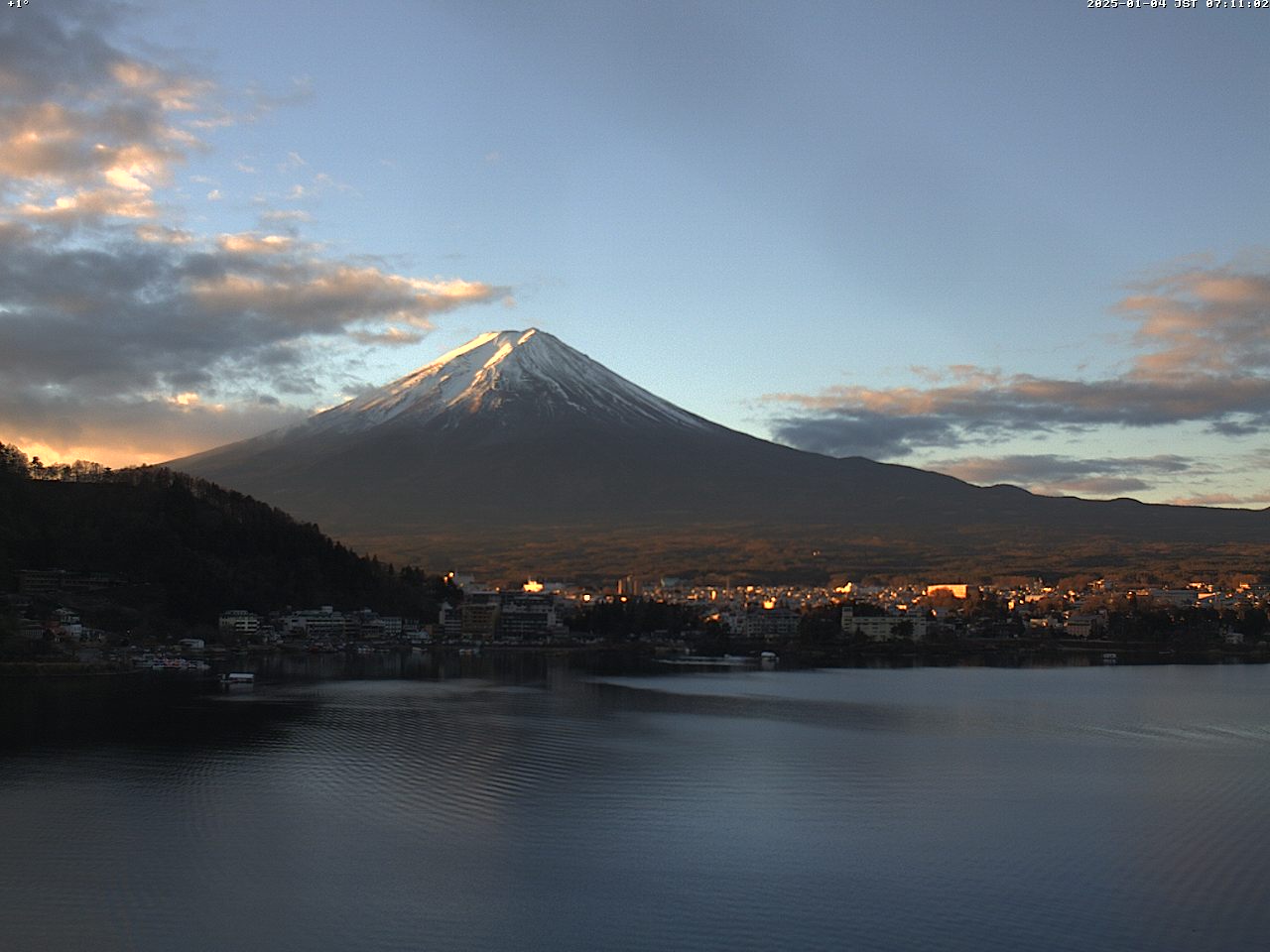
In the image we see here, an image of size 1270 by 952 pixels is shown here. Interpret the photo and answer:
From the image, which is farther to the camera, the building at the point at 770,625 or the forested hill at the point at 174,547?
the building at the point at 770,625

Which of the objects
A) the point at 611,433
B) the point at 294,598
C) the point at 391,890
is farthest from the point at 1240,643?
the point at 611,433

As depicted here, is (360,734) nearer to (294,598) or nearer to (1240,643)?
(294,598)

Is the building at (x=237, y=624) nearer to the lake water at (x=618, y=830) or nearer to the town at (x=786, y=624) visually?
the town at (x=786, y=624)

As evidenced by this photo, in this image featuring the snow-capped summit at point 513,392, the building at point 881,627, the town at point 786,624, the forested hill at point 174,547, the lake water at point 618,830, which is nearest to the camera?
the lake water at point 618,830

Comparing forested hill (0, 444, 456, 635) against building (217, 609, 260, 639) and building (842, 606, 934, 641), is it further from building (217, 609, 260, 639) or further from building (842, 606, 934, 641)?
building (842, 606, 934, 641)

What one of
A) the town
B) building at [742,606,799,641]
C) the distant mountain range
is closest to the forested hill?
the town

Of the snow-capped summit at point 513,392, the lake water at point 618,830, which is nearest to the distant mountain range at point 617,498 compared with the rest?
the snow-capped summit at point 513,392
